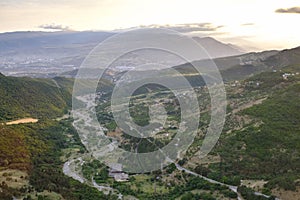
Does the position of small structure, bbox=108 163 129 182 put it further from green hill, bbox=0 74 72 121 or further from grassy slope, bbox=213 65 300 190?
green hill, bbox=0 74 72 121

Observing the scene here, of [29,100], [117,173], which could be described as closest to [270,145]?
[117,173]

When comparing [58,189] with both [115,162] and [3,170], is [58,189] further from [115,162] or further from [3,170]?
[115,162]

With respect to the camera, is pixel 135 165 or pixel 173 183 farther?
pixel 135 165

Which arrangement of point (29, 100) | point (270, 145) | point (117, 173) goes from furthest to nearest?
point (29, 100)
point (117, 173)
point (270, 145)

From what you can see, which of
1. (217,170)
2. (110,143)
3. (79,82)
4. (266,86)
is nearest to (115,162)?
(110,143)

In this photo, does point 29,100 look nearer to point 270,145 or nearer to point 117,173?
point 117,173

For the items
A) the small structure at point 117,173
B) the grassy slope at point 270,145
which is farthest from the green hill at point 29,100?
the grassy slope at point 270,145

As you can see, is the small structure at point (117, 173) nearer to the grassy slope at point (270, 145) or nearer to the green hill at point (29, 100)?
the grassy slope at point (270, 145)

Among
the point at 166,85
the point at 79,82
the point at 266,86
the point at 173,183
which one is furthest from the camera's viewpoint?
the point at 79,82
